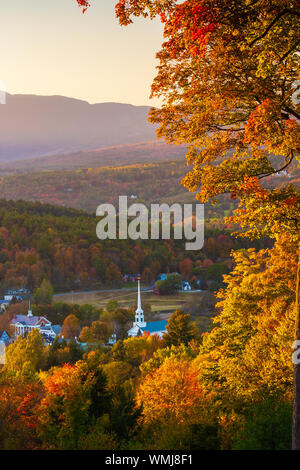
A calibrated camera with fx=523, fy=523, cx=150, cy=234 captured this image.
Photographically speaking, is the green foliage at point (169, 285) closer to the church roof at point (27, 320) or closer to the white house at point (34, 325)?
the church roof at point (27, 320)

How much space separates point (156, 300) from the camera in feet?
470

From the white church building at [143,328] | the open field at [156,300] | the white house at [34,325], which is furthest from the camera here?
the open field at [156,300]

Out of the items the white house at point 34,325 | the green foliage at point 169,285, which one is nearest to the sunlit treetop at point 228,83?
the white house at point 34,325

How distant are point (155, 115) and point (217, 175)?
198cm

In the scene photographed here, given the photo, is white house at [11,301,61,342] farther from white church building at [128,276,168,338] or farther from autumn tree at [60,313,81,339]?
white church building at [128,276,168,338]

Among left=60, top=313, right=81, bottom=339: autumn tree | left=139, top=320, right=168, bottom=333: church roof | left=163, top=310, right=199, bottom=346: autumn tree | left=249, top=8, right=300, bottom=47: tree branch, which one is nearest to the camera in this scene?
left=249, top=8, right=300, bottom=47: tree branch

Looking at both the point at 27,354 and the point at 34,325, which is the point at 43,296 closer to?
the point at 34,325

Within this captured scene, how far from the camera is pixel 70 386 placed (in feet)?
55.8

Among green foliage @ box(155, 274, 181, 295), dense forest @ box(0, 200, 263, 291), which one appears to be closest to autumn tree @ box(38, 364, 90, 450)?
green foliage @ box(155, 274, 181, 295)

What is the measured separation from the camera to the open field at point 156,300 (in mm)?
115525

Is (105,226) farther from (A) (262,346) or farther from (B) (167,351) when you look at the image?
(A) (262,346)

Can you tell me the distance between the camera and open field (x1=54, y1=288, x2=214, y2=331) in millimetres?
115525

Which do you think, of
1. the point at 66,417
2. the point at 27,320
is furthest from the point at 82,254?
the point at 66,417

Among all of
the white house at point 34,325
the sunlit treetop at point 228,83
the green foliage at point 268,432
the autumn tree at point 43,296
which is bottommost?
the white house at point 34,325
